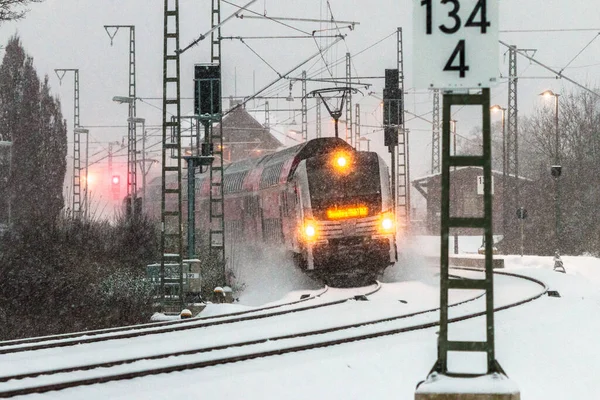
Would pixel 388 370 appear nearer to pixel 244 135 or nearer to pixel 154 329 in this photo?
pixel 154 329

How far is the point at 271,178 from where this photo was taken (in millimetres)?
23766

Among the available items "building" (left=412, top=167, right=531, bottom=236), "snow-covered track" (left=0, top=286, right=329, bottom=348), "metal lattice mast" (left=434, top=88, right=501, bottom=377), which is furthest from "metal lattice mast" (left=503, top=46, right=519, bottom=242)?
"metal lattice mast" (left=434, top=88, right=501, bottom=377)

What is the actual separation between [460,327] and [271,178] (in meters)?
11.5

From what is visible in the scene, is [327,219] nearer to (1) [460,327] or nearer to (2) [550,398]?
(1) [460,327]

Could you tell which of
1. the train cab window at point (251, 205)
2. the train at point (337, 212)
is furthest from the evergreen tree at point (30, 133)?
the train at point (337, 212)

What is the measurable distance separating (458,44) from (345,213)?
1464 centimetres

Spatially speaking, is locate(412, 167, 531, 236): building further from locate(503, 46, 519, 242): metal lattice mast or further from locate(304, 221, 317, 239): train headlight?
locate(304, 221, 317, 239): train headlight

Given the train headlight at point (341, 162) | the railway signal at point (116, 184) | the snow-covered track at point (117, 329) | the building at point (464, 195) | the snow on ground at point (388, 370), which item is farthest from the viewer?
the building at point (464, 195)

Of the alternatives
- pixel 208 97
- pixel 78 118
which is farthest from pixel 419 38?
pixel 78 118

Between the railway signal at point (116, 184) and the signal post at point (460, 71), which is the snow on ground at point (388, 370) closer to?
the signal post at point (460, 71)

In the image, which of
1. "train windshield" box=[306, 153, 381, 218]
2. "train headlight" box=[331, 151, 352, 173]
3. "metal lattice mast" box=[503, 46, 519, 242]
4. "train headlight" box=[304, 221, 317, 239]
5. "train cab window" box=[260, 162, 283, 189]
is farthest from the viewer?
"metal lattice mast" box=[503, 46, 519, 242]

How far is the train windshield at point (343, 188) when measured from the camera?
66.4 ft

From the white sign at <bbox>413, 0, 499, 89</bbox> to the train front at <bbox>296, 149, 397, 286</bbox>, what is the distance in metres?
14.3

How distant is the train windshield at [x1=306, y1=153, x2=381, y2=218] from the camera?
20.2 metres
